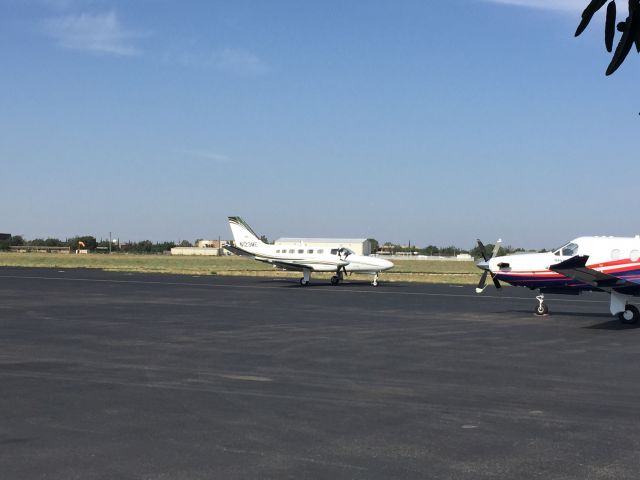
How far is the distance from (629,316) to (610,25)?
2215 centimetres

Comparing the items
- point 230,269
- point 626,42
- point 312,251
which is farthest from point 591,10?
point 230,269

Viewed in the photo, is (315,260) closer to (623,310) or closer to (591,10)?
(623,310)

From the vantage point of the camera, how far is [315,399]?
11336 millimetres

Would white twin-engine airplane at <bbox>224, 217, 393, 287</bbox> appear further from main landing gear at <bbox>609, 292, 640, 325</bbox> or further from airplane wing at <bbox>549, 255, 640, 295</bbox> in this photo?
airplane wing at <bbox>549, 255, 640, 295</bbox>

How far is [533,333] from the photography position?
21328 mm

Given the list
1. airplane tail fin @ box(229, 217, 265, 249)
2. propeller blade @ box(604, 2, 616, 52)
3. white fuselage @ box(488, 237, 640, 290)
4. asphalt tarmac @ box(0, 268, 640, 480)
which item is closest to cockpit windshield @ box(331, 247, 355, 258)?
airplane tail fin @ box(229, 217, 265, 249)

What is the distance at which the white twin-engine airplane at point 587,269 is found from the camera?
23406 millimetres

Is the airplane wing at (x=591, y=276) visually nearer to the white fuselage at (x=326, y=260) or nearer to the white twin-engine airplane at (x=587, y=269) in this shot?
the white twin-engine airplane at (x=587, y=269)

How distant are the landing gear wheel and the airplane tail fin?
101 feet

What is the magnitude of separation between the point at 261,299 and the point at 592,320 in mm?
14532

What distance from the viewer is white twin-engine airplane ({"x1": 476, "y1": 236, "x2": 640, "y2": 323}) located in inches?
922

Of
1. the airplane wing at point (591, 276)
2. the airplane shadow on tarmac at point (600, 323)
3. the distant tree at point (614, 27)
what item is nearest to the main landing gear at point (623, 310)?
the airplane shadow on tarmac at point (600, 323)

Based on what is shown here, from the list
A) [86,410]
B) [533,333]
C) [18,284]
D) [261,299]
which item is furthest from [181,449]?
[18,284]

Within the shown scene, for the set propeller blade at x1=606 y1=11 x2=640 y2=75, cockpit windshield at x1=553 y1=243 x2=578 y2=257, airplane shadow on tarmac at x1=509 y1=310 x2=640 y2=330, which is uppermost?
propeller blade at x1=606 y1=11 x2=640 y2=75
